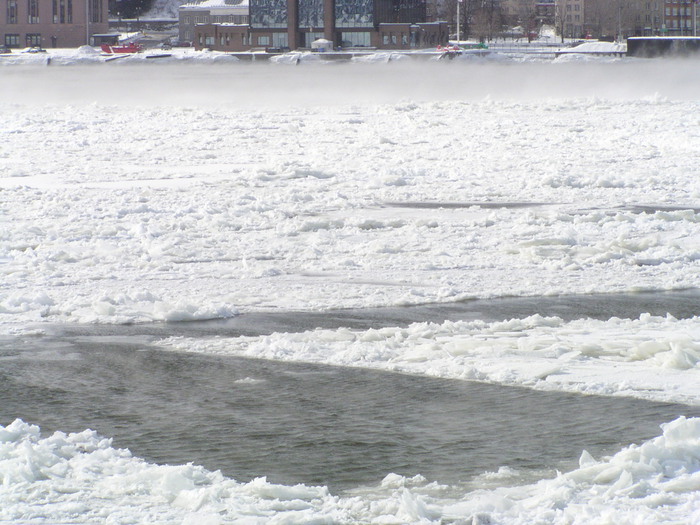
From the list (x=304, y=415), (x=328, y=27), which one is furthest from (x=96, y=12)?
(x=304, y=415)

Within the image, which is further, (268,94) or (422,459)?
(268,94)

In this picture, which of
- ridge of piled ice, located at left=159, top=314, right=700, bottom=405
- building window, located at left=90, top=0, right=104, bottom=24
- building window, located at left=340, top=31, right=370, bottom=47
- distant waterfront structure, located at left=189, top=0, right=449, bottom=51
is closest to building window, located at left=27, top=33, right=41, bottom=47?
building window, located at left=90, top=0, right=104, bottom=24

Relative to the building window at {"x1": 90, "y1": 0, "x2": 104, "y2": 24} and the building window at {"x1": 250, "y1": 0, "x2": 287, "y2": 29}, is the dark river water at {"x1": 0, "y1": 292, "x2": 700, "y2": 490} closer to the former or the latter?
the building window at {"x1": 250, "y1": 0, "x2": 287, "y2": 29}

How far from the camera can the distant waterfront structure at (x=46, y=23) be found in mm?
101231

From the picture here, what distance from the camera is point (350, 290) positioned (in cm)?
870

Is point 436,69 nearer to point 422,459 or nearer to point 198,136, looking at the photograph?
point 198,136

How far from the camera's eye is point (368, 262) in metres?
9.76

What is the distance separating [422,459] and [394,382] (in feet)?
3.94

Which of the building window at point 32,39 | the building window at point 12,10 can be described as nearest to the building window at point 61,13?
the building window at point 32,39

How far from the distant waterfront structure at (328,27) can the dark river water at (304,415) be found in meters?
83.3

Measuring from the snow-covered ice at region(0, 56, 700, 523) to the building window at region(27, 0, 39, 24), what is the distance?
8227 cm

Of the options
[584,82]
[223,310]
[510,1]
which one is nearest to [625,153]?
[223,310]

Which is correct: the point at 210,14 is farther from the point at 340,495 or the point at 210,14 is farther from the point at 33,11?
the point at 340,495

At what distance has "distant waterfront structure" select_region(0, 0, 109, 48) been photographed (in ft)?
332
